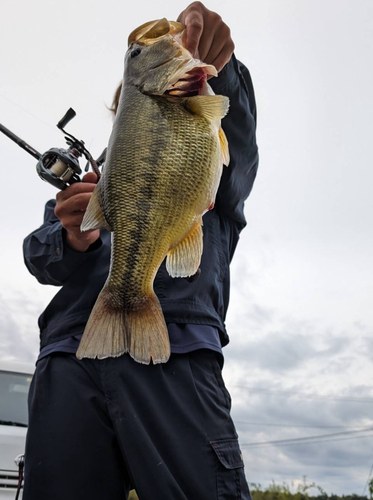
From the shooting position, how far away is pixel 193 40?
2070 millimetres

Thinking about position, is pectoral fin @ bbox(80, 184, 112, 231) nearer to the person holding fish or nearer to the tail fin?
the person holding fish

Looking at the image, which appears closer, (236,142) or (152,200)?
(152,200)

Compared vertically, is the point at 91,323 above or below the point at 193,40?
below

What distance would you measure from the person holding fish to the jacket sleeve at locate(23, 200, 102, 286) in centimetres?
1

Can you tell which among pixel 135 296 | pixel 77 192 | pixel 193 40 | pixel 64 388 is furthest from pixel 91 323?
pixel 193 40

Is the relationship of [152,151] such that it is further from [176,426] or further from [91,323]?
[176,426]

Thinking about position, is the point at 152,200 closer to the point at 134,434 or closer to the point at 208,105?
the point at 208,105

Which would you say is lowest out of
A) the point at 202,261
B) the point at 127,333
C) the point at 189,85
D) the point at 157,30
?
the point at 127,333

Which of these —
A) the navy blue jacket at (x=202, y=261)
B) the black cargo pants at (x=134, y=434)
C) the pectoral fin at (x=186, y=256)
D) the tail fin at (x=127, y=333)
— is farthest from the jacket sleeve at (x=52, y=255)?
the pectoral fin at (x=186, y=256)

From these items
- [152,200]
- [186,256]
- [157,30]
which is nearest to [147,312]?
[186,256]


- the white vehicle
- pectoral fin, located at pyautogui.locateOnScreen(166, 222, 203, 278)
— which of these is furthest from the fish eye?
the white vehicle

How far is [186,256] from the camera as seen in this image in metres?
1.83

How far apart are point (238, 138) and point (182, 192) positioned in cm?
94

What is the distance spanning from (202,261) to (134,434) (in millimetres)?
838
